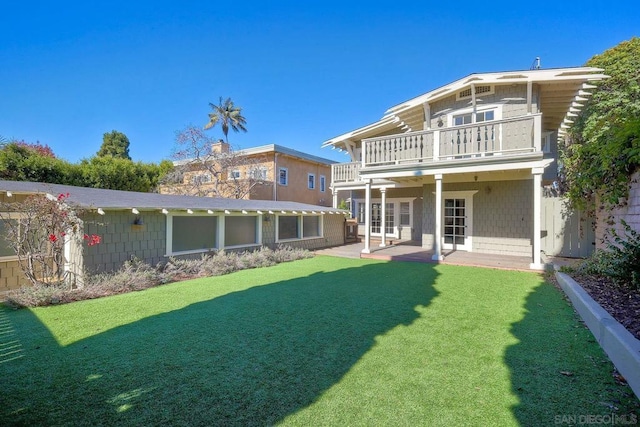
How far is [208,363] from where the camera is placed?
3.28 meters

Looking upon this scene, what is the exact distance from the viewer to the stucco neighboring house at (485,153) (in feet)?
29.5

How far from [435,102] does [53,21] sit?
14.0 metres

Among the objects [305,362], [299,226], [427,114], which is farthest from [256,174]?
[305,362]

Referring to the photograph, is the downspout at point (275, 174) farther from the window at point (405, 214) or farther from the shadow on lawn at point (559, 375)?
the shadow on lawn at point (559, 375)

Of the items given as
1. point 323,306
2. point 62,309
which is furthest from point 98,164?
point 323,306

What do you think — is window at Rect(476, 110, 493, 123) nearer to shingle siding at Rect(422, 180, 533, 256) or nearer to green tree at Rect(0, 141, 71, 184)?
shingle siding at Rect(422, 180, 533, 256)

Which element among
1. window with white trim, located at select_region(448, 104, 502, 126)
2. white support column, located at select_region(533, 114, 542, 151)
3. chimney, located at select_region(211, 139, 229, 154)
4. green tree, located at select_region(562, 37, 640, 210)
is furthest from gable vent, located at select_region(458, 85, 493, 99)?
chimney, located at select_region(211, 139, 229, 154)

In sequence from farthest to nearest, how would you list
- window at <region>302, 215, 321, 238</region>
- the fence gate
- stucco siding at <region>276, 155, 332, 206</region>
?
stucco siding at <region>276, 155, 332, 206</region>
window at <region>302, 215, 321, 238</region>
the fence gate

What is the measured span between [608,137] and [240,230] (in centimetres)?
1068

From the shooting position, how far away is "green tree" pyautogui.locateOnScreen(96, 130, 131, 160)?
34.4 meters

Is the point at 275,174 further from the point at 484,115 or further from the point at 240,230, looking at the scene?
the point at 484,115

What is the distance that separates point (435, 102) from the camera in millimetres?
12000

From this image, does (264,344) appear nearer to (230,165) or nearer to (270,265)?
(270,265)

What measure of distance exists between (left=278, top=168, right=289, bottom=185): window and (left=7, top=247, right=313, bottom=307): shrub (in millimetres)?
8782
